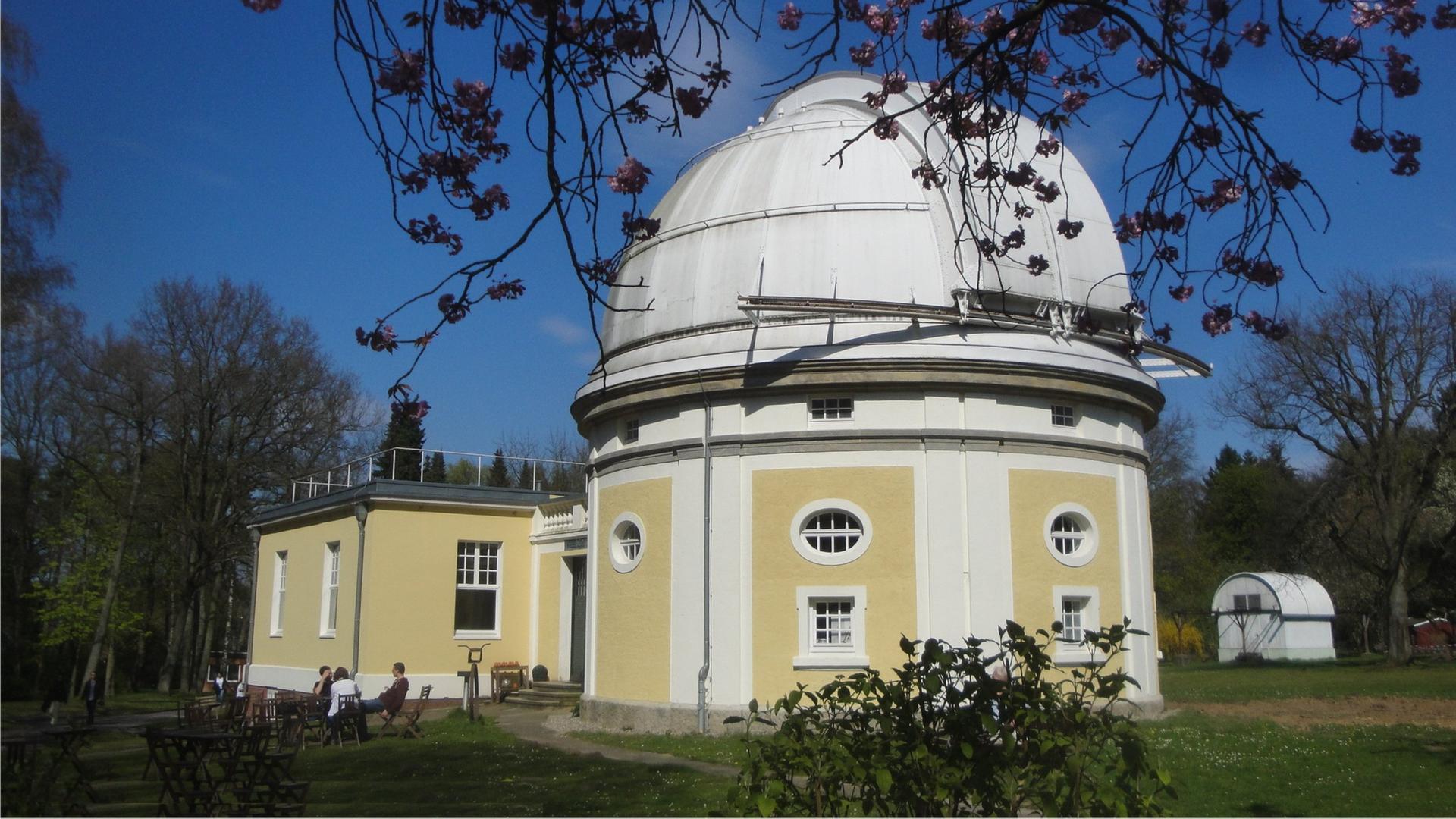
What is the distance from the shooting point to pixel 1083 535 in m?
16.6

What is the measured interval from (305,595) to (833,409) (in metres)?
13.5

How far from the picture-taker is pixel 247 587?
4172 centimetres

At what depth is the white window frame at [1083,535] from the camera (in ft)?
52.8

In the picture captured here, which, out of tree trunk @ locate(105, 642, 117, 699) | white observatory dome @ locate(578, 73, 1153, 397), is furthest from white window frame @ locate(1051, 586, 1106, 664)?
tree trunk @ locate(105, 642, 117, 699)

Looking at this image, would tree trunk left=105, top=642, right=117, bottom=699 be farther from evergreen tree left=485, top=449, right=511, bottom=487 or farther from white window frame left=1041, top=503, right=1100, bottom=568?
white window frame left=1041, top=503, right=1100, bottom=568

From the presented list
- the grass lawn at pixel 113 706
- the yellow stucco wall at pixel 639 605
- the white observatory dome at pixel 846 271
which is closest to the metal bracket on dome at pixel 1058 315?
the white observatory dome at pixel 846 271

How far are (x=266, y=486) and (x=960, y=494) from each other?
24030 mm

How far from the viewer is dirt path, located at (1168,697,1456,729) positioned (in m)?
16.2

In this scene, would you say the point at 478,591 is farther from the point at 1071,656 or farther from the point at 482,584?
the point at 1071,656

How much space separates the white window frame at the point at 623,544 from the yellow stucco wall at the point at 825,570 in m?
2.09

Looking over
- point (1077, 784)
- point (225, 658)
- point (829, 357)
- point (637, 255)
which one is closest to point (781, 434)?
point (829, 357)

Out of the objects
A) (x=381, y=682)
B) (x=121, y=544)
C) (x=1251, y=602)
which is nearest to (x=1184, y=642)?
(x=1251, y=602)

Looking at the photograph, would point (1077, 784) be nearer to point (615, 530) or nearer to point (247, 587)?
point (615, 530)

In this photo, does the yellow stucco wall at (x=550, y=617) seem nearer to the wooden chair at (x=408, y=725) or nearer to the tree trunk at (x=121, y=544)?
the wooden chair at (x=408, y=725)
